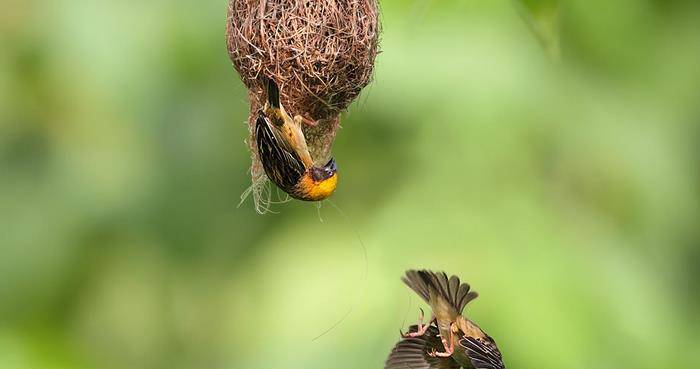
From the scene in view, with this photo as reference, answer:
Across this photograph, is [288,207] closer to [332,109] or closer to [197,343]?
[197,343]

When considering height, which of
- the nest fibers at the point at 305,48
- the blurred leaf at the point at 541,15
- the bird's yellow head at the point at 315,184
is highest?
the blurred leaf at the point at 541,15

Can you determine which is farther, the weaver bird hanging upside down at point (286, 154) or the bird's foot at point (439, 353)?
the bird's foot at point (439, 353)

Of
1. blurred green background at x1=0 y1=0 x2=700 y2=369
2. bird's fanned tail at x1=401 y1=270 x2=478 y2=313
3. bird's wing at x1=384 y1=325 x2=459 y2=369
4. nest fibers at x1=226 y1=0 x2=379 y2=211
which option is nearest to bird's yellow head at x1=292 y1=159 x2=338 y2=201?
nest fibers at x1=226 y1=0 x2=379 y2=211

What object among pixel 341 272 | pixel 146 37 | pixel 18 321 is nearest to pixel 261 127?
pixel 146 37

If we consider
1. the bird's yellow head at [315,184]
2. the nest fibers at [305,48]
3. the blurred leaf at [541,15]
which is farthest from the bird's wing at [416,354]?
the blurred leaf at [541,15]

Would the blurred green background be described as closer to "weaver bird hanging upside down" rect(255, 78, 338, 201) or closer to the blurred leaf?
"weaver bird hanging upside down" rect(255, 78, 338, 201)

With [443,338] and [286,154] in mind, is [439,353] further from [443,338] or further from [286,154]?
[286,154]

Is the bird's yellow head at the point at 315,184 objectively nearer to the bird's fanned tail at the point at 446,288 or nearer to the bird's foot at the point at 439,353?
the bird's fanned tail at the point at 446,288
